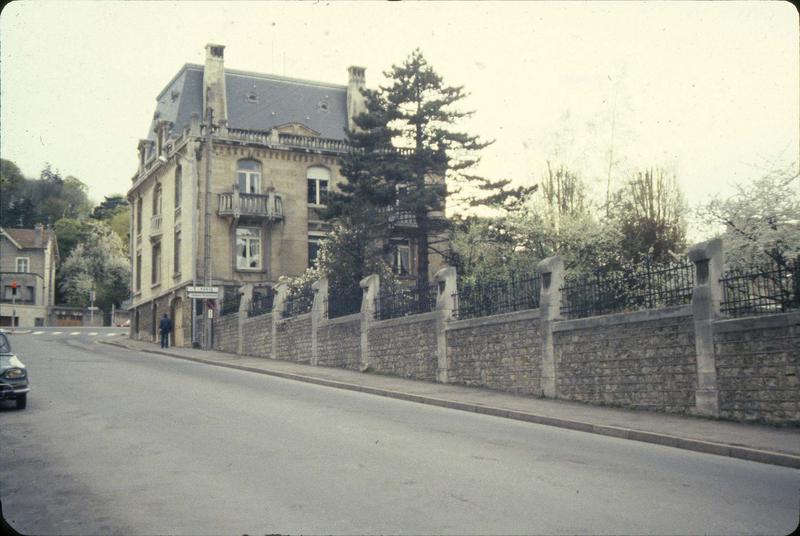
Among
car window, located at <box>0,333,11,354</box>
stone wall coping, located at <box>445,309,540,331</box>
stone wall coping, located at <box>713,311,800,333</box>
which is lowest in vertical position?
car window, located at <box>0,333,11,354</box>

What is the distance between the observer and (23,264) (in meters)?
86.5

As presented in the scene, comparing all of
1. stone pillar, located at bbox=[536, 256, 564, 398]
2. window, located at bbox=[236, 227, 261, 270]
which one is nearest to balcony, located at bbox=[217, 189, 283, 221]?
window, located at bbox=[236, 227, 261, 270]

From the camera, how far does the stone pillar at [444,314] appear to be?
20297mm

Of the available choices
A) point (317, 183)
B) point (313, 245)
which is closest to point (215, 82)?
point (317, 183)

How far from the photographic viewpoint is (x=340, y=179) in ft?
141

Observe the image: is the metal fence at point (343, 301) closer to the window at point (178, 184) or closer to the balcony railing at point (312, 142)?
the balcony railing at point (312, 142)

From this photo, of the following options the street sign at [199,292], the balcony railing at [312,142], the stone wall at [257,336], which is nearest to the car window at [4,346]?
the stone wall at [257,336]

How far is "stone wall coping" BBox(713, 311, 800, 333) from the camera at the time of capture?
38.8ft

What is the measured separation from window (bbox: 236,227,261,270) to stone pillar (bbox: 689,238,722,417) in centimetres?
3006

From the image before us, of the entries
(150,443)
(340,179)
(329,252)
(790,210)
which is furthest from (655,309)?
(340,179)

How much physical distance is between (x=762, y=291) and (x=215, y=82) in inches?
1442

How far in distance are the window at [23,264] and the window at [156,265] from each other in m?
47.2

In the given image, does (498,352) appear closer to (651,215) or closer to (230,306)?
(230,306)

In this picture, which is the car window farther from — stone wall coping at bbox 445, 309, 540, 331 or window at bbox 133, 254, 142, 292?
window at bbox 133, 254, 142, 292
